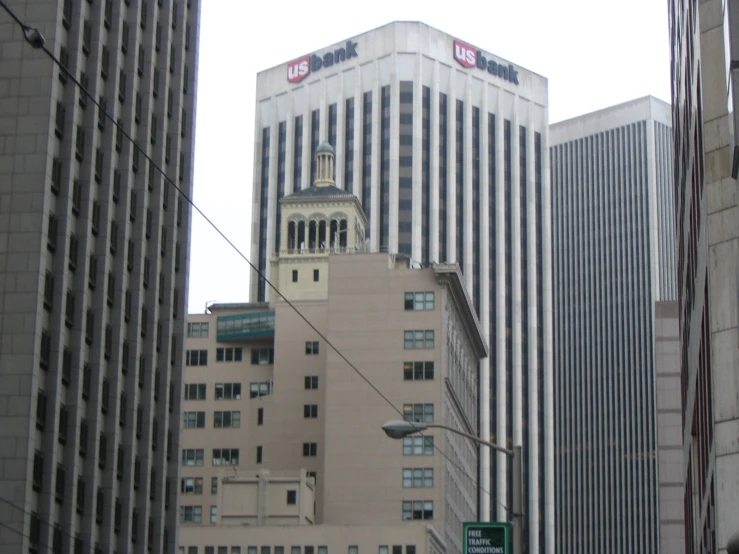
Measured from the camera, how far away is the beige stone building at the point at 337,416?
441ft

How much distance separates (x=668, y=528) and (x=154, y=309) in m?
51.1

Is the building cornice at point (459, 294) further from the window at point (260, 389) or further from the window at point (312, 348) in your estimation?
the window at point (260, 389)

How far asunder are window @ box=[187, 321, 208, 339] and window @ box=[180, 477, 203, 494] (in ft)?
50.9

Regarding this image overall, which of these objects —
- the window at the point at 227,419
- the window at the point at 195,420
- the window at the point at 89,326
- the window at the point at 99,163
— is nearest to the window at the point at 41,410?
the window at the point at 89,326

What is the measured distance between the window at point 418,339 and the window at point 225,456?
2577 cm

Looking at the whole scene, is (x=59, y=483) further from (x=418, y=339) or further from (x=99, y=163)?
(x=418, y=339)

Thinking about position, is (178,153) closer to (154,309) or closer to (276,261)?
(154,309)

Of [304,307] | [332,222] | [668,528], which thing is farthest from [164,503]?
[332,222]

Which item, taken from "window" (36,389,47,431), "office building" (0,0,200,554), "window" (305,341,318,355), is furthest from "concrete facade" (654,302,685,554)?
"window" (36,389,47,431)

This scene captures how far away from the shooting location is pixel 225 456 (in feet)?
518

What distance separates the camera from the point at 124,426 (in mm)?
86625

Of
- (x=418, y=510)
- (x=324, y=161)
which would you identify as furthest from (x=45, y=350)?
(x=324, y=161)

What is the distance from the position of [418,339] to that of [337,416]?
34.6ft

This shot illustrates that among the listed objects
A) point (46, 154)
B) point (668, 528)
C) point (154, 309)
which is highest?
point (46, 154)
